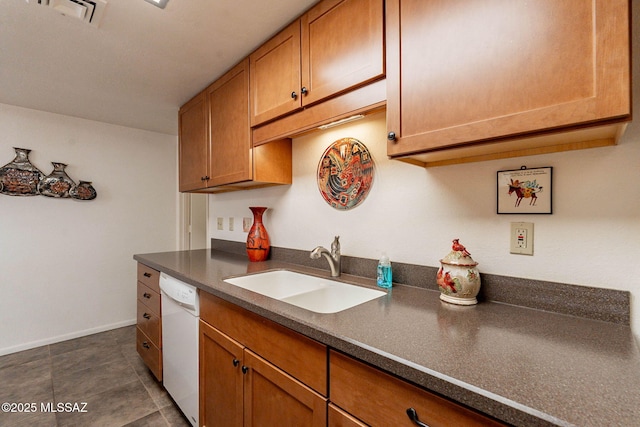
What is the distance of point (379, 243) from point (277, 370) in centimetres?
72

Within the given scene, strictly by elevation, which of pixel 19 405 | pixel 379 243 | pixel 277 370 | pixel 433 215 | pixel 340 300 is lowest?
pixel 19 405

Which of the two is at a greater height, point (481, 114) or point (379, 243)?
point (481, 114)

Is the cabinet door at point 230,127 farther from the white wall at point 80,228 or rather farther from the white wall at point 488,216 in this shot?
the white wall at point 80,228

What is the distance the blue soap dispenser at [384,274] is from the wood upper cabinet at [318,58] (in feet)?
2.44

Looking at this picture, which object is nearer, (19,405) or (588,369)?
(588,369)

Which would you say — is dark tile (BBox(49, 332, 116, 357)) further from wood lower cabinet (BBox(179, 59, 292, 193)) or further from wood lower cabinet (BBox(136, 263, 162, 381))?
wood lower cabinet (BBox(179, 59, 292, 193))

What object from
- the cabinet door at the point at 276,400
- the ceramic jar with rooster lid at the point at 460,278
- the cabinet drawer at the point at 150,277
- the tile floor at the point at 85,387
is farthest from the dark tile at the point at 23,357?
the ceramic jar with rooster lid at the point at 460,278

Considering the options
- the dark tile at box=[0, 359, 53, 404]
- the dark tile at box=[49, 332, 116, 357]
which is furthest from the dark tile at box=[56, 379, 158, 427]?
the dark tile at box=[49, 332, 116, 357]

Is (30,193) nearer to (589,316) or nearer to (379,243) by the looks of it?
(379,243)

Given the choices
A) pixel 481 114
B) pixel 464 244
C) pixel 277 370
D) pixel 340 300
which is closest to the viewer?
pixel 481 114

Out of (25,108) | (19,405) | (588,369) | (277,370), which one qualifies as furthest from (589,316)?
(25,108)

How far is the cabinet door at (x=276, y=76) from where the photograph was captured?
54.4 inches

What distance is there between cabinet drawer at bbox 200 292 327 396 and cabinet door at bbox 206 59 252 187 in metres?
0.82

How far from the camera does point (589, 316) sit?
868mm
